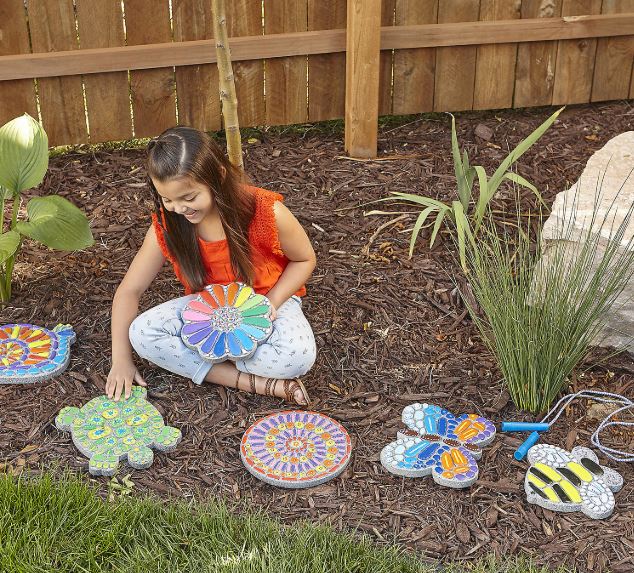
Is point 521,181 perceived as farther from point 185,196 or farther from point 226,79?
point 185,196

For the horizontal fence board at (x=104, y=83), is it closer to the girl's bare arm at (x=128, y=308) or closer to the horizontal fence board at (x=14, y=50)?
the horizontal fence board at (x=14, y=50)

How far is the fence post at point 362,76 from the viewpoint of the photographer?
411cm

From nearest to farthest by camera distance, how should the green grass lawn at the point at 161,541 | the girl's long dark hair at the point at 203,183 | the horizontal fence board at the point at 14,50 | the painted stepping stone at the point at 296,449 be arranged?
the green grass lawn at the point at 161,541, the painted stepping stone at the point at 296,449, the girl's long dark hair at the point at 203,183, the horizontal fence board at the point at 14,50

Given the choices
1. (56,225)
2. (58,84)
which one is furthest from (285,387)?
(58,84)

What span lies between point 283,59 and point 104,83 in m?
0.86

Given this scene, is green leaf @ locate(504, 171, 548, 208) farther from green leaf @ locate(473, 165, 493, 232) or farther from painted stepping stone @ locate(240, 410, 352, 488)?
painted stepping stone @ locate(240, 410, 352, 488)

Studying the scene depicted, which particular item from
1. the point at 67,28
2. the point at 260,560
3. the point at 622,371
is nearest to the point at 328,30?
the point at 67,28

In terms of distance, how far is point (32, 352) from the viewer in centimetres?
321

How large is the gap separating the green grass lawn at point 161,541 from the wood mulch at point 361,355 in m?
0.11

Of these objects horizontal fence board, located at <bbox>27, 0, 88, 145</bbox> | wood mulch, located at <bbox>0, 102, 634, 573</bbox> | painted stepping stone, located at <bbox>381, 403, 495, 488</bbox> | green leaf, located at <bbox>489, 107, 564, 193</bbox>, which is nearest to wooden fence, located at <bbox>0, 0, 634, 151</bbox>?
horizontal fence board, located at <bbox>27, 0, 88, 145</bbox>

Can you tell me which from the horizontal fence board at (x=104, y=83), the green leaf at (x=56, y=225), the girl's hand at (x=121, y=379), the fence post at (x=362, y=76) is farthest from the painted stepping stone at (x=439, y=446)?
the horizontal fence board at (x=104, y=83)

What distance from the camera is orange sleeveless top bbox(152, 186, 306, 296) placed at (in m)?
3.09

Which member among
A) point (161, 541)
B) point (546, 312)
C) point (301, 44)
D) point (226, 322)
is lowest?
point (161, 541)

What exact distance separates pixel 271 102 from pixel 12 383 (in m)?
2.06
